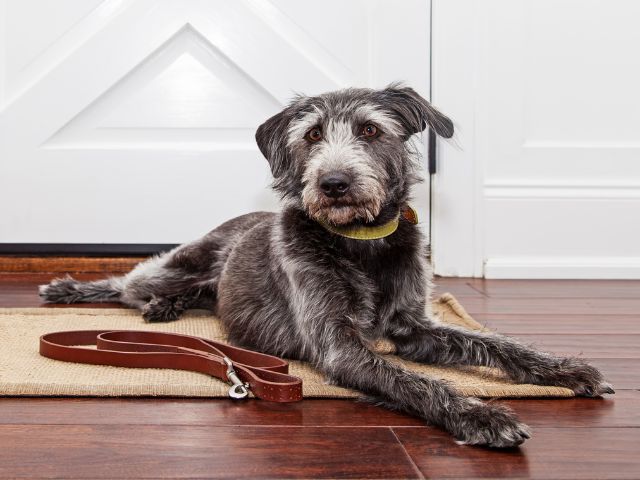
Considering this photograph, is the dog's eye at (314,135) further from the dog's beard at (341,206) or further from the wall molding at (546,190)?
the wall molding at (546,190)

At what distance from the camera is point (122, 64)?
3766 mm

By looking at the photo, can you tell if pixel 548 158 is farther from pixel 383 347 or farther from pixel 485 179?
pixel 383 347

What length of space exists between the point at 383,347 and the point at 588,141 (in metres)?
2.17

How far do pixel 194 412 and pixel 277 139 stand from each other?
1.00m

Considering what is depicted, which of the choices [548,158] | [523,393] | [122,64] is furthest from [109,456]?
[548,158]

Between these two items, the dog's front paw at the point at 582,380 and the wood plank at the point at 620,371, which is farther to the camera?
the wood plank at the point at 620,371

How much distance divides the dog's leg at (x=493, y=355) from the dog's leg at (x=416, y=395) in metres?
0.32

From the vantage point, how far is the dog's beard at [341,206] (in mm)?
2004

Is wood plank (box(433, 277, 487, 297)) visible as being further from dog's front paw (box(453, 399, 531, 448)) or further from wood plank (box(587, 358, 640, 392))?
dog's front paw (box(453, 399, 531, 448))

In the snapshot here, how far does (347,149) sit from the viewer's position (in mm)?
2105

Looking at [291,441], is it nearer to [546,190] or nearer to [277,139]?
[277,139]

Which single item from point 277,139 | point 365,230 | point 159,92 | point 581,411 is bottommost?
point 581,411

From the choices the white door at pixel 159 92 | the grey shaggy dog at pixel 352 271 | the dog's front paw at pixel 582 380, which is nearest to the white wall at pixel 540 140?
the white door at pixel 159 92

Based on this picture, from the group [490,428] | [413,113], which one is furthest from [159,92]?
[490,428]
